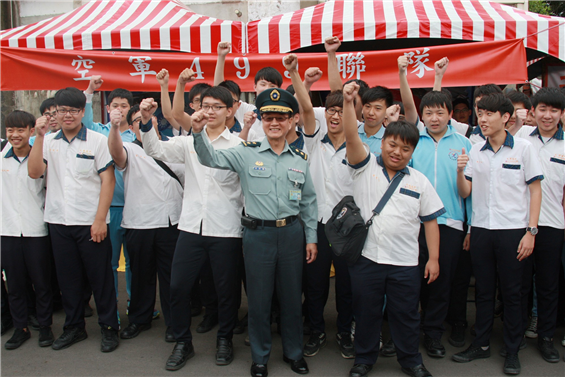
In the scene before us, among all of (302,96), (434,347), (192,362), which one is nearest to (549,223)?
(434,347)

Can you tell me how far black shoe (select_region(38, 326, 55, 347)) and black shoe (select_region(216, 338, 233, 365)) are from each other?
1.49 m

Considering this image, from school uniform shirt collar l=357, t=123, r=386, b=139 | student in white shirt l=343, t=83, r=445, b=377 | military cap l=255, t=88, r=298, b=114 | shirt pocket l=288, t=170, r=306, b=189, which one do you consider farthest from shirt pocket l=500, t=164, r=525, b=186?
military cap l=255, t=88, r=298, b=114

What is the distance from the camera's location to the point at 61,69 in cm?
516

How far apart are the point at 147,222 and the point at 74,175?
0.71 meters

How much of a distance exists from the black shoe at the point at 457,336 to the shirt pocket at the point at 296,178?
1.89 m

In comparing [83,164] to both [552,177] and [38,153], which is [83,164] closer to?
[38,153]

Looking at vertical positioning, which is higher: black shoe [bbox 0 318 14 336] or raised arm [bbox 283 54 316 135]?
raised arm [bbox 283 54 316 135]

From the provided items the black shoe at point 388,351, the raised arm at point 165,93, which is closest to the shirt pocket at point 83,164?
the raised arm at point 165,93

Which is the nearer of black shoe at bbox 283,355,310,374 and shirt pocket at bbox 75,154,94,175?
black shoe at bbox 283,355,310,374

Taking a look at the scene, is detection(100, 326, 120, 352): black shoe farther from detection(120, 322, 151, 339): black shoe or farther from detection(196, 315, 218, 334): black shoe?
detection(196, 315, 218, 334): black shoe

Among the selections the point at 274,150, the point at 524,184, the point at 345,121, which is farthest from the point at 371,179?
the point at 524,184

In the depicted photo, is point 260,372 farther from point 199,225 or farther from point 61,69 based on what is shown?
point 61,69

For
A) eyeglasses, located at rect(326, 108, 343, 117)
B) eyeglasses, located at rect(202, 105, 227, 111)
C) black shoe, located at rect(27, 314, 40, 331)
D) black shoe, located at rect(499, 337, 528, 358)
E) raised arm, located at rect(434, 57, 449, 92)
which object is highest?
raised arm, located at rect(434, 57, 449, 92)

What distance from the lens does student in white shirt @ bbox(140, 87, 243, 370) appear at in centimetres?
331
